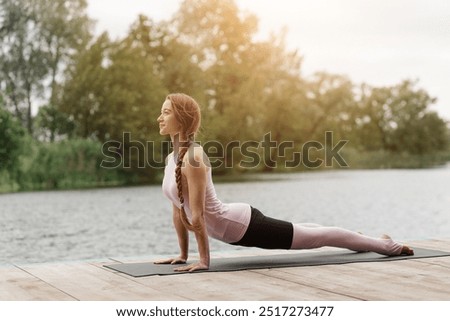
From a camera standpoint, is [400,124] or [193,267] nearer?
[193,267]

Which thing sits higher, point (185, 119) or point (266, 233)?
point (185, 119)

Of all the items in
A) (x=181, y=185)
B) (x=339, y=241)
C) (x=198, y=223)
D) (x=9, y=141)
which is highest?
(x=9, y=141)

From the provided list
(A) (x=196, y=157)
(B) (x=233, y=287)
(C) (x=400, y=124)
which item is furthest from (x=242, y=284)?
(C) (x=400, y=124)

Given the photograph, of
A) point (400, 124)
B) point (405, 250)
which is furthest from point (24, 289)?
point (400, 124)

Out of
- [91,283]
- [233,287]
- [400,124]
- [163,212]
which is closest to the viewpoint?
[233,287]

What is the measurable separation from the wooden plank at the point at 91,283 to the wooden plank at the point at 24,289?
1.4 inches

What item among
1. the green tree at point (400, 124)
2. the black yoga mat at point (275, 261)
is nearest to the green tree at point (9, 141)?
the green tree at point (400, 124)

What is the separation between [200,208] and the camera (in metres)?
3.20

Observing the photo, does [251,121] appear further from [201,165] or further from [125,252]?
[201,165]

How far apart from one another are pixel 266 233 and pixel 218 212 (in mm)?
227

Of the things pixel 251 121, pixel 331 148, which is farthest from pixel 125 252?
pixel 331 148

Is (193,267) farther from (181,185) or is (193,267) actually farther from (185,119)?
(185,119)

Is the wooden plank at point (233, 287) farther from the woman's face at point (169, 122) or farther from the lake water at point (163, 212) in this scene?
the lake water at point (163, 212)

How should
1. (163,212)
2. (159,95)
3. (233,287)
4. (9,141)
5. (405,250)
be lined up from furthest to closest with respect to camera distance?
1. (159,95)
2. (9,141)
3. (163,212)
4. (405,250)
5. (233,287)
